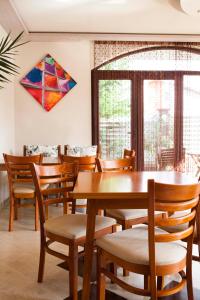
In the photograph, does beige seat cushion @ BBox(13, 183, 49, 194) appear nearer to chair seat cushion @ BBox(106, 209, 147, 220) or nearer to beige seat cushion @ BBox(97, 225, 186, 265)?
chair seat cushion @ BBox(106, 209, 147, 220)

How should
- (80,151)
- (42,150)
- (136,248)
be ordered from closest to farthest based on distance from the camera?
(136,248) → (80,151) → (42,150)

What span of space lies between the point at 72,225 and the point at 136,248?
61cm

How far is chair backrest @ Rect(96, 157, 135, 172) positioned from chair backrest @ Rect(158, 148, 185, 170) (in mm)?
2743

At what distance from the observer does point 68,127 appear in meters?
6.06

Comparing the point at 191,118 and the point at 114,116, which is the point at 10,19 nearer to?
the point at 114,116

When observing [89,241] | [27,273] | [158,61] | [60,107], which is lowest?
[27,273]

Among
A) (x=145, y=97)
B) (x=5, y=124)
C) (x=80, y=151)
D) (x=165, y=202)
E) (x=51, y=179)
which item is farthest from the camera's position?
(x=145, y=97)

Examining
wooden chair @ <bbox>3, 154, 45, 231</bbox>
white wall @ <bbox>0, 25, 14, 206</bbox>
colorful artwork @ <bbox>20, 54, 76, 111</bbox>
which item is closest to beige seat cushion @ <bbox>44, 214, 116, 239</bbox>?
wooden chair @ <bbox>3, 154, 45, 231</bbox>

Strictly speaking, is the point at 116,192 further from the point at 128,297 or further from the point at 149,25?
the point at 149,25

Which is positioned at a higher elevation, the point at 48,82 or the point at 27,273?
the point at 48,82

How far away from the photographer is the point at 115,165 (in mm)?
3205

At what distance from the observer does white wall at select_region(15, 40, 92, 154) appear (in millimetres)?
5910

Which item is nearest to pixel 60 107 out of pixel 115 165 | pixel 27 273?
pixel 115 165

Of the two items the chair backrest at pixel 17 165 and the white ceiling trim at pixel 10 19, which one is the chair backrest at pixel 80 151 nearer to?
the chair backrest at pixel 17 165
